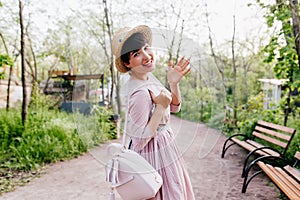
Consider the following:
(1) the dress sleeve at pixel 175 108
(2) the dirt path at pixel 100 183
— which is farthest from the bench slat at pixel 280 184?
(1) the dress sleeve at pixel 175 108

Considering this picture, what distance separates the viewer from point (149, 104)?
1250 millimetres

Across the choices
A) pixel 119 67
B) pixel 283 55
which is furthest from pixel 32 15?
pixel 119 67

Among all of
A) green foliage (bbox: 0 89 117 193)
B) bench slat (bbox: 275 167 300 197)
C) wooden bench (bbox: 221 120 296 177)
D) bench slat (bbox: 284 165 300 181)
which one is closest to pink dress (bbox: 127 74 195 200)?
bench slat (bbox: 275 167 300 197)

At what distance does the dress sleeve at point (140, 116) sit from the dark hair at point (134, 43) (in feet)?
0.60

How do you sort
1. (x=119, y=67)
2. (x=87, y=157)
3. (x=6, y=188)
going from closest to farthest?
1. (x=119, y=67)
2. (x=6, y=188)
3. (x=87, y=157)

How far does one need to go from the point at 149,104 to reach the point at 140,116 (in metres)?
0.07

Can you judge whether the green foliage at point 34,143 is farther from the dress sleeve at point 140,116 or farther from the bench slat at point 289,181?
the dress sleeve at point 140,116

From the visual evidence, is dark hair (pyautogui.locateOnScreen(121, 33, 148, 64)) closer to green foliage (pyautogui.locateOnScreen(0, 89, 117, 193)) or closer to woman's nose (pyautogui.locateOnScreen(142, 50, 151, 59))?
woman's nose (pyautogui.locateOnScreen(142, 50, 151, 59))

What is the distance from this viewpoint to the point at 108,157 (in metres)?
1.30

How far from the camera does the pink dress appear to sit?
4.07 feet

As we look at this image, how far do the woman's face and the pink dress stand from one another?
0.07m

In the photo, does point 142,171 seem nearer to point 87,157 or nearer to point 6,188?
point 6,188

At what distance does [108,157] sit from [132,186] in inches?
7.0

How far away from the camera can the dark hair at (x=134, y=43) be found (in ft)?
4.04
